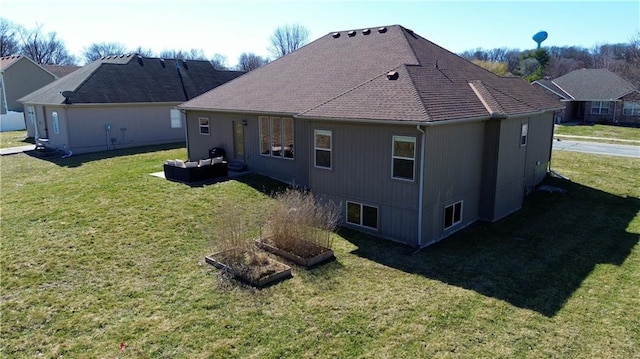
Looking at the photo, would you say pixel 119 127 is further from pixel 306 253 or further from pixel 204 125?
pixel 306 253

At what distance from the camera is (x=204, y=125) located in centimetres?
1908

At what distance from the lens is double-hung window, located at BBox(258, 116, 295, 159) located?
15.8m

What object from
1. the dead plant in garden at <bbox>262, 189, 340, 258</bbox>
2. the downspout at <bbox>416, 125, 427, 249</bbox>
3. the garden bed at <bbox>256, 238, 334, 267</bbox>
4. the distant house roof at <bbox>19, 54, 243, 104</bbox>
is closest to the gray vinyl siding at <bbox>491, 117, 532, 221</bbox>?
the downspout at <bbox>416, 125, 427, 249</bbox>

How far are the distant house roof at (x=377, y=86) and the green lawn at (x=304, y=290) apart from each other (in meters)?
3.43

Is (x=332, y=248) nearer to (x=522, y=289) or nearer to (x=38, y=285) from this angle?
(x=522, y=289)

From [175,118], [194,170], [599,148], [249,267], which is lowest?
[249,267]

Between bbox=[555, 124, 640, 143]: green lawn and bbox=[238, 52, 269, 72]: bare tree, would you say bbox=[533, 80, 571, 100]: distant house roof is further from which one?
bbox=[238, 52, 269, 72]: bare tree

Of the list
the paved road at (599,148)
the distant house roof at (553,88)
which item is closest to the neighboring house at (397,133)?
the paved road at (599,148)

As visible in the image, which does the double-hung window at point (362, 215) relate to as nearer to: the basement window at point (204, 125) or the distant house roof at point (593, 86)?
the basement window at point (204, 125)

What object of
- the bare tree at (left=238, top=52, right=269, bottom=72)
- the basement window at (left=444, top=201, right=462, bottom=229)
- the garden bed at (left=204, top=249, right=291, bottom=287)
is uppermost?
the bare tree at (left=238, top=52, right=269, bottom=72)

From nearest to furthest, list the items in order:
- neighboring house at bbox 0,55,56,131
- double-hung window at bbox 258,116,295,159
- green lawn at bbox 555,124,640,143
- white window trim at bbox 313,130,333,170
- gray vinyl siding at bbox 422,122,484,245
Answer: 1. gray vinyl siding at bbox 422,122,484,245
2. white window trim at bbox 313,130,333,170
3. double-hung window at bbox 258,116,295,159
4. green lawn at bbox 555,124,640,143
5. neighboring house at bbox 0,55,56,131

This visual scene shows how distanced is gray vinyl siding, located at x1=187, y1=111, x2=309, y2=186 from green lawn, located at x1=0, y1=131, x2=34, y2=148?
48.0 feet

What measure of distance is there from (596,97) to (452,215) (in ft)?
123

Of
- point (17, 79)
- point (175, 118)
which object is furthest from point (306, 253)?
point (17, 79)
